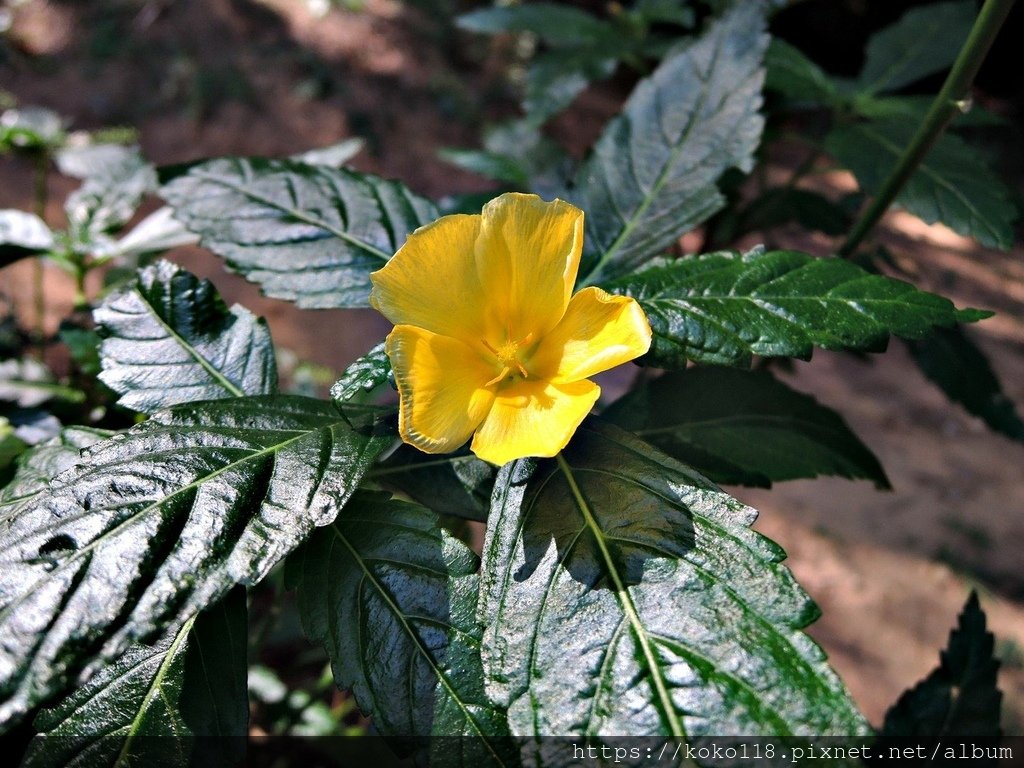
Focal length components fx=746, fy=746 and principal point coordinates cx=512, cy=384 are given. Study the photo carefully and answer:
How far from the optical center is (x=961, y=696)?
3.49 ft

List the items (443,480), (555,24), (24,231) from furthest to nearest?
(555,24)
(24,231)
(443,480)

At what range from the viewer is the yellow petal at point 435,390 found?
0.59 metres

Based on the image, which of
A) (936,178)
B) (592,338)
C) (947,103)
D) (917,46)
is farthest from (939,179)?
(592,338)

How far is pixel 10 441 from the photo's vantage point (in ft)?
2.60

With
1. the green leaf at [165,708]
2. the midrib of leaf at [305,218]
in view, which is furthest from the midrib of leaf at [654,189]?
the green leaf at [165,708]

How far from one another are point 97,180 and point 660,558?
1.10 meters

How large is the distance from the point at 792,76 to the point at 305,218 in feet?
2.53

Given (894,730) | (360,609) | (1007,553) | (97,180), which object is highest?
(97,180)

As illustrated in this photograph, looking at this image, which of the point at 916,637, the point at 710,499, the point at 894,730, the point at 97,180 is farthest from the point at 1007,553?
the point at 97,180

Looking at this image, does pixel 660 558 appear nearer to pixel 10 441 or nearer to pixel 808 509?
pixel 10 441

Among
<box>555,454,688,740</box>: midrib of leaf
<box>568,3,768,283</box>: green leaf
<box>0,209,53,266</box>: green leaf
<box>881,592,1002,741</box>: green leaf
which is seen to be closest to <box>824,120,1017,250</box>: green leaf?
<box>568,3,768,283</box>: green leaf

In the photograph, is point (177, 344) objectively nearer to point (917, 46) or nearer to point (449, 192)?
point (917, 46)

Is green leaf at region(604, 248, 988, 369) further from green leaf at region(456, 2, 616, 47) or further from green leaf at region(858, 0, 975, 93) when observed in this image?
green leaf at region(456, 2, 616, 47)

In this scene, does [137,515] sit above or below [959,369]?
above
